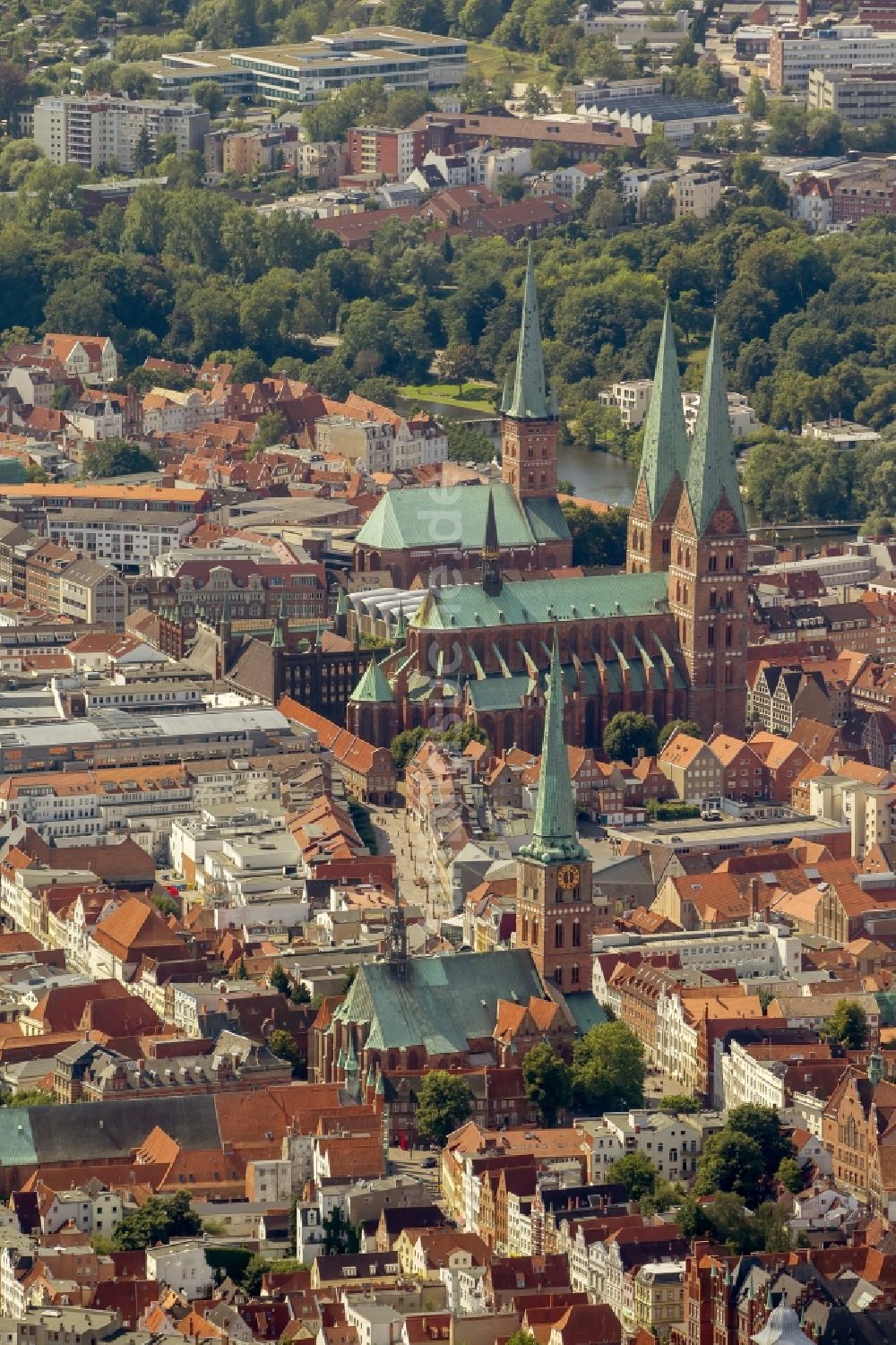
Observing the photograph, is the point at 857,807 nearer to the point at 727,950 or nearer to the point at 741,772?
the point at 741,772

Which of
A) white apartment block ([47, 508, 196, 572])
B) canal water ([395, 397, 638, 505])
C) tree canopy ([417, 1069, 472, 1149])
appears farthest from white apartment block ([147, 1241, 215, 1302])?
canal water ([395, 397, 638, 505])

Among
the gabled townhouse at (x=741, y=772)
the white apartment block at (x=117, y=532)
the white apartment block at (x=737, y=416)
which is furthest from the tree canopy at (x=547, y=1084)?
the white apartment block at (x=737, y=416)

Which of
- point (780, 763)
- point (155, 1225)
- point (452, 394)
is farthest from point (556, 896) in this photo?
point (452, 394)

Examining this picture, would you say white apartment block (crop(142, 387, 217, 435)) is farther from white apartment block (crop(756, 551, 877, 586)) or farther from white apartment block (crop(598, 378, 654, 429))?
white apartment block (crop(756, 551, 877, 586))

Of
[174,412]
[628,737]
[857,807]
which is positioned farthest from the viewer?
[174,412]

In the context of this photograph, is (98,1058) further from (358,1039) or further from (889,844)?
(889,844)

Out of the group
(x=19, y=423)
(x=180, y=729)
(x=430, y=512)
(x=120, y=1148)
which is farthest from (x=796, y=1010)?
(x=19, y=423)

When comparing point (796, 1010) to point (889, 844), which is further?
point (889, 844)

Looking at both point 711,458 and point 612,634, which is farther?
point 612,634

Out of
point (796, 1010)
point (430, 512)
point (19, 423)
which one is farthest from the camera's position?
point (19, 423)
